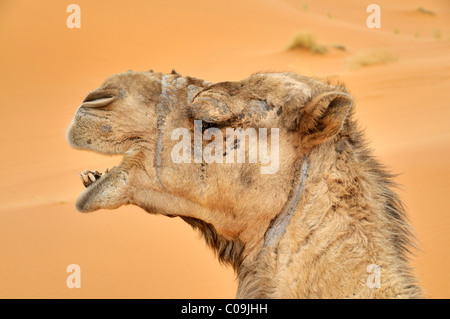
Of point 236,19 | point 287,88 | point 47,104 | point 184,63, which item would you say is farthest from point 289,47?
point 287,88

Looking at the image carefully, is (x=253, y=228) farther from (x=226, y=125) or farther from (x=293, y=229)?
(x=226, y=125)

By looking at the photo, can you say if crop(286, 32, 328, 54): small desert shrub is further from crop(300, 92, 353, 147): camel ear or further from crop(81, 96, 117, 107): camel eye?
crop(300, 92, 353, 147): camel ear

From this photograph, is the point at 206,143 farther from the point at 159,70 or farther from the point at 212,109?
the point at 159,70

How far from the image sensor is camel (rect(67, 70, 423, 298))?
111 inches

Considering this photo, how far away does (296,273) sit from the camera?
2.82m

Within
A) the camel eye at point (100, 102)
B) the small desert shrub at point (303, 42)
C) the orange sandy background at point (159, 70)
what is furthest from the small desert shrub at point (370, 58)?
the camel eye at point (100, 102)

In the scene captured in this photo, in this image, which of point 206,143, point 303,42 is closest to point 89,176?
point 206,143

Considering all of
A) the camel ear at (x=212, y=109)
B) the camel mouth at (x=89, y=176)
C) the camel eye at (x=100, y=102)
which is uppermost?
the camel eye at (x=100, y=102)

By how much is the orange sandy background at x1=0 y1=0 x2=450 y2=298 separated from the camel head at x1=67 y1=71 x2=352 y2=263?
471 mm

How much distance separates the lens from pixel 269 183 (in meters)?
3.03

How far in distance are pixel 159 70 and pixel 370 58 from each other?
8.73 m

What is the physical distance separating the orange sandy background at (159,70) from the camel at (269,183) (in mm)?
499

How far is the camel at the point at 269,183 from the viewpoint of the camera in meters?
2.81

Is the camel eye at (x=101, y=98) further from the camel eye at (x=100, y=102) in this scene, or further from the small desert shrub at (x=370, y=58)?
the small desert shrub at (x=370, y=58)
